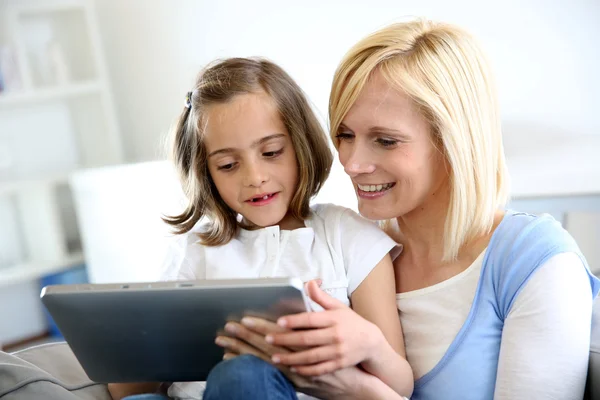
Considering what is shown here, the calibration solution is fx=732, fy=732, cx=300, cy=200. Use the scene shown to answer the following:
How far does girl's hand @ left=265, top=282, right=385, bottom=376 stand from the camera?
1.07 metres

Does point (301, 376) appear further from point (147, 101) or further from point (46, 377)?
point (147, 101)

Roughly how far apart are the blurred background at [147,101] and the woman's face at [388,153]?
38.0 inches

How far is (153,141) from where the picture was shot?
12.1 ft

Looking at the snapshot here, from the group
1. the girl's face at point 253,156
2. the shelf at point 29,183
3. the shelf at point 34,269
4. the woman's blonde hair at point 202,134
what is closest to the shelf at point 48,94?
the shelf at point 29,183

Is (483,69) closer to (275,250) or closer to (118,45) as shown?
(275,250)

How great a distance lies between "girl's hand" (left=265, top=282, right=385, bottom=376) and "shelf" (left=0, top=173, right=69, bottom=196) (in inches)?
97.6

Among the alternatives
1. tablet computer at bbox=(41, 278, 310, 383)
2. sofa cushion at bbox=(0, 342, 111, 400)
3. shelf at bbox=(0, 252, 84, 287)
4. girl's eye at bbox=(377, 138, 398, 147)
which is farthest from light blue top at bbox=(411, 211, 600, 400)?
shelf at bbox=(0, 252, 84, 287)

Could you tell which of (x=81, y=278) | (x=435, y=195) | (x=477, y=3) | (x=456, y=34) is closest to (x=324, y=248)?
(x=435, y=195)

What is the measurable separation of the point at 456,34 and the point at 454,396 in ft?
2.03

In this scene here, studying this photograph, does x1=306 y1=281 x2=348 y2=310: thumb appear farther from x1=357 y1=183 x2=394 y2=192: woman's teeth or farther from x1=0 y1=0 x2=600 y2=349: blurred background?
x1=0 y1=0 x2=600 y2=349: blurred background

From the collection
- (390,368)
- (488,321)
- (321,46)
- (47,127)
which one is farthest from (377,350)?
(47,127)

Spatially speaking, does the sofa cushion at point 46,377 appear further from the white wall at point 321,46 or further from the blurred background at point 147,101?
the blurred background at point 147,101

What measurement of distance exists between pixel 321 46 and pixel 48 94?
52.0 inches

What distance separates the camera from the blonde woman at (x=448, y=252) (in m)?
1.12
